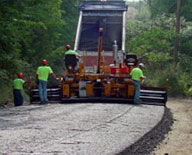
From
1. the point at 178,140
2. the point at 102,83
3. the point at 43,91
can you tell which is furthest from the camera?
the point at 102,83

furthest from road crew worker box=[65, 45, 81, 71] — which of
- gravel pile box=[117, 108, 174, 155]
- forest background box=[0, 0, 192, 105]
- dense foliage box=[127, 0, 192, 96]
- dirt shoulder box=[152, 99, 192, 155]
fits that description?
dense foliage box=[127, 0, 192, 96]

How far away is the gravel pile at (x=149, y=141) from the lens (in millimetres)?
7859

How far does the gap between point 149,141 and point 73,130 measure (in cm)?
155

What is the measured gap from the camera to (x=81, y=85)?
16000mm

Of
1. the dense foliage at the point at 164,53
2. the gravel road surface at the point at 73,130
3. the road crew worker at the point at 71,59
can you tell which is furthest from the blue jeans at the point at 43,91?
the dense foliage at the point at 164,53

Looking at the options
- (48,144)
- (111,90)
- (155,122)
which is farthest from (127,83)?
(48,144)

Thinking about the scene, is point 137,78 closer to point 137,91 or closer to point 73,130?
point 137,91

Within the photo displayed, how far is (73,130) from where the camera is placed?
894 cm

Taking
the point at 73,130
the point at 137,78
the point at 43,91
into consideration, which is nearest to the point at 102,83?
the point at 137,78

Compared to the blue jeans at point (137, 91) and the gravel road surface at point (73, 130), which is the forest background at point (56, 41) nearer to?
the blue jeans at point (137, 91)

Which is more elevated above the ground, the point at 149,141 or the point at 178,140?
the point at 149,141

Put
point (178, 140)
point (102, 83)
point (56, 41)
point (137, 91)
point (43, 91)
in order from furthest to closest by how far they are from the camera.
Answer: point (56, 41)
point (102, 83)
point (43, 91)
point (137, 91)
point (178, 140)

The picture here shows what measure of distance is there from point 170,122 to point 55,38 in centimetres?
1842

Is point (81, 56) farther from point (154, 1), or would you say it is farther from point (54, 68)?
point (154, 1)
